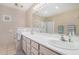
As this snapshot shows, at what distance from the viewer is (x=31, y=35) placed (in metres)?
1.75

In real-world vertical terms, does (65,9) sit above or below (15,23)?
above

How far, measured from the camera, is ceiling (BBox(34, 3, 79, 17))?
5.57ft

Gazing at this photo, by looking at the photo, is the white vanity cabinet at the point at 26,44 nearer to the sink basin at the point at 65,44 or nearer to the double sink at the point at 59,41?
the double sink at the point at 59,41

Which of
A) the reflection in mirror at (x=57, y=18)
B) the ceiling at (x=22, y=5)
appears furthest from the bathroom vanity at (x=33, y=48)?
the ceiling at (x=22, y=5)

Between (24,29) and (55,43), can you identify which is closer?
(55,43)

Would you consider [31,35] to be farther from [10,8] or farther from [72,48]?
[72,48]

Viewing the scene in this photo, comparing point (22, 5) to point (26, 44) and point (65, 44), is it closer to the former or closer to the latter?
point (26, 44)

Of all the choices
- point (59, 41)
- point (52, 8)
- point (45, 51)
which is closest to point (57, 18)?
point (52, 8)

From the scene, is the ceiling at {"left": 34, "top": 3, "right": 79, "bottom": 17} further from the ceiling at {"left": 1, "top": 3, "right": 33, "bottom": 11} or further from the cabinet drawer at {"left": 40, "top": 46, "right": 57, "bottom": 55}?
the cabinet drawer at {"left": 40, "top": 46, "right": 57, "bottom": 55}

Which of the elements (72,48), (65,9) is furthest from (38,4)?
(72,48)

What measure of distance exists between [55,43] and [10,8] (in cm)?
81

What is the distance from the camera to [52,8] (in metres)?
1.73

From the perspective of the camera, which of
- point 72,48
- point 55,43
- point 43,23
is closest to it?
point 72,48

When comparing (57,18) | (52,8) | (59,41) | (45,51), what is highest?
(52,8)
